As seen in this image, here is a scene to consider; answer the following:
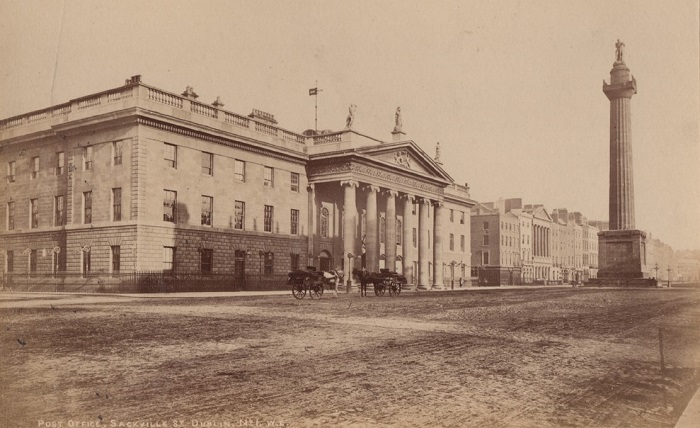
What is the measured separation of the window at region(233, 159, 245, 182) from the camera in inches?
1570

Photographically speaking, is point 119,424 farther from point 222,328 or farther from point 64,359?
point 222,328

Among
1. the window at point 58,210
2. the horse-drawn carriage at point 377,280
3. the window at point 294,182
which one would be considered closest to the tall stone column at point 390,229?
the window at point 294,182

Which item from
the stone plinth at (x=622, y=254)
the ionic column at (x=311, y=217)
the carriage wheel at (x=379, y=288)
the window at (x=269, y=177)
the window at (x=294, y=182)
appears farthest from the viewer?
the stone plinth at (x=622, y=254)

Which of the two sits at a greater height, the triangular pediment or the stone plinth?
the triangular pediment

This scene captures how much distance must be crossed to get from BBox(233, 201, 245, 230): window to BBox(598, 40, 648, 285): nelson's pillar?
108 ft

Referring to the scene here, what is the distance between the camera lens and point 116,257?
3328 centimetres

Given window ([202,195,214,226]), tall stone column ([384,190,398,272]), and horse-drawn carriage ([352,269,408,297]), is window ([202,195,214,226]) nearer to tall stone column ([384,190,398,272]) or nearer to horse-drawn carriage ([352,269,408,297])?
horse-drawn carriage ([352,269,408,297])

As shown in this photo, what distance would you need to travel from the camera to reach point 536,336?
12938 millimetres

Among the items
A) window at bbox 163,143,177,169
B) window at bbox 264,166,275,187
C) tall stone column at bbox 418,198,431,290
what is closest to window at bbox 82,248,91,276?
window at bbox 163,143,177,169

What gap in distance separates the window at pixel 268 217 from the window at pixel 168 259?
28.2 feet

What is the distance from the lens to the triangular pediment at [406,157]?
46.3 meters

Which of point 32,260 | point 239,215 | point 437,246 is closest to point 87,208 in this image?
point 32,260

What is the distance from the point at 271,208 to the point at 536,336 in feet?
102

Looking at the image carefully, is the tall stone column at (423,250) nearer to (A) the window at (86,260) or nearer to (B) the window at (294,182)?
(B) the window at (294,182)
